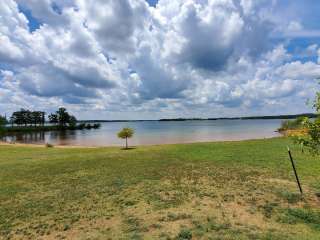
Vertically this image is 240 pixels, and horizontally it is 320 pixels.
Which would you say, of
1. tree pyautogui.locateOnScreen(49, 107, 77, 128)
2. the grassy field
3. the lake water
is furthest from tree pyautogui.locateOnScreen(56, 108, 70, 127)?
the grassy field

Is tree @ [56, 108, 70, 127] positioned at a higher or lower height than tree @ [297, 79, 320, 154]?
higher

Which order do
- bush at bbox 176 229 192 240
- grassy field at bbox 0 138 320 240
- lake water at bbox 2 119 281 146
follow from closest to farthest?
1. bush at bbox 176 229 192 240
2. grassy field at bbox 0 138 320 240
3. lake water at bbox 2 119 281 146

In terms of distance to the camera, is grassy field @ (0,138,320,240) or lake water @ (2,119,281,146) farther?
lake water @ (2,119,281,146)

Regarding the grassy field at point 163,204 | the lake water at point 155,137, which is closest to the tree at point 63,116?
the lake water at point 155,137

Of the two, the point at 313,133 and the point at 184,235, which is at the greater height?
the point at 313,133

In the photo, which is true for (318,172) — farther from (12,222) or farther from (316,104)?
(12,222)

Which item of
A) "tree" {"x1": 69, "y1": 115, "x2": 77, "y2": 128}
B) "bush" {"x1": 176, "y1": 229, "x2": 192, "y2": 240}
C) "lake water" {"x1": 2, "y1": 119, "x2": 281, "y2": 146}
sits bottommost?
"bush" {"x1": 176, "y1": 229, "x2": 192, "y2": 240}

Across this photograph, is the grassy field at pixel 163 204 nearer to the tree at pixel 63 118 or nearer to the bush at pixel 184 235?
the bush at pixel 184 235

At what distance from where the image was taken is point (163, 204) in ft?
23.5

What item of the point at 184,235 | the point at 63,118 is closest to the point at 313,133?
the point at 184,235

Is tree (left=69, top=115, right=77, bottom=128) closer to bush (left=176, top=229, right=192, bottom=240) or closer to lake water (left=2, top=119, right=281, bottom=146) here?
lake water (left=2, top=119, right=281, bottom=146)

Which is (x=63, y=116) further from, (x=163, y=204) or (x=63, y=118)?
(x=163, y=204)

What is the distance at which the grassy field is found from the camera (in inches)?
216

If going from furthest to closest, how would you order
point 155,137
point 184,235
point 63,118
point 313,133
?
point 63,118 < point 155,137 < point 313,133 < point 184,235
